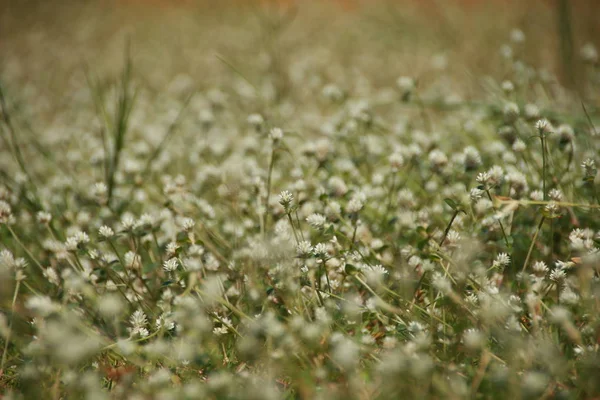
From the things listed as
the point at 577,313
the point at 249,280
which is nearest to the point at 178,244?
the point at 249,280

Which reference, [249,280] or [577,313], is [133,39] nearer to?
[249,280]

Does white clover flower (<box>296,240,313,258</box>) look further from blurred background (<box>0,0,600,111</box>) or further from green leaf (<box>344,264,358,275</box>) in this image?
blurred background (<box>0,0,600,111</box>)

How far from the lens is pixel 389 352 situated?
131 cm

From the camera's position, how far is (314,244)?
75.9 inches

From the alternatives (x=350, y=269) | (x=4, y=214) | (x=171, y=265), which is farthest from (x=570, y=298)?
(x=4, y=214)

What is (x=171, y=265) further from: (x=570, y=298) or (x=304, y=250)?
(x=570, y=298)

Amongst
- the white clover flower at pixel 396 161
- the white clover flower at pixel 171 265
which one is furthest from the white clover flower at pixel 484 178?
→ the white clover flower at pixel 171 265

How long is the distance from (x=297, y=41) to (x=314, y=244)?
403 centimetres

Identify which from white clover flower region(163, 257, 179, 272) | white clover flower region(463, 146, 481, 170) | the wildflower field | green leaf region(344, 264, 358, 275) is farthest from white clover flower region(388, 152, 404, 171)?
white clover flower region(163, 257, 179, 272)

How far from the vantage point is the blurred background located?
3926 millimetres

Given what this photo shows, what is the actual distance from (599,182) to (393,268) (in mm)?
887

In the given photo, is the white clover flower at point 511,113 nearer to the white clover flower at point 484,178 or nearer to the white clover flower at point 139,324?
the white clover flower at point 484,178

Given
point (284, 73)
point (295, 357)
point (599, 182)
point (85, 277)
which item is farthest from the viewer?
point (284, 73)

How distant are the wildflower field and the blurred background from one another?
9 centimetres
